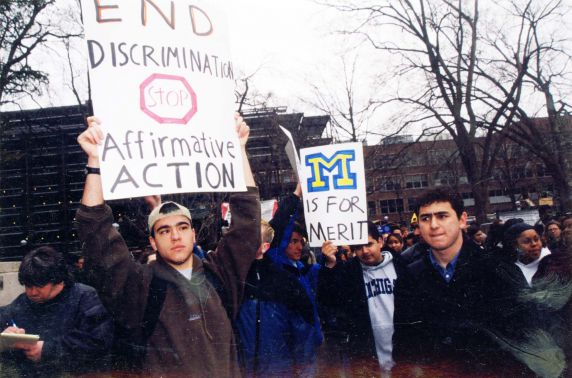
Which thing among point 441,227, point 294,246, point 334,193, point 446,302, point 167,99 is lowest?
point 446,302

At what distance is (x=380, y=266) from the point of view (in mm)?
2893

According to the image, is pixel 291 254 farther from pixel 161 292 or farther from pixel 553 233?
pixel 553 233

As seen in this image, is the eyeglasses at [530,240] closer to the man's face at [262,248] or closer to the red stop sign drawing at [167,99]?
the man's face at [262,248]

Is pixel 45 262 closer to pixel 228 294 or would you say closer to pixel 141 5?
pixel 228 294

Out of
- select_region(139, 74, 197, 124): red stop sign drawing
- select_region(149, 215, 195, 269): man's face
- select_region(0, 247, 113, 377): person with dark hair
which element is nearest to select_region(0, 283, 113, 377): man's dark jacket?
select_region(0, 247, 113, 377): person with dark hair

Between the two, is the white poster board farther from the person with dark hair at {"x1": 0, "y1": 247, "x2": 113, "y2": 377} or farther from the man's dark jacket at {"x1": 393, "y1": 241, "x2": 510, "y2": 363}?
the person with dark hair at {"x1": 0, "y1": 247, "x2": 113, "y2": 377}

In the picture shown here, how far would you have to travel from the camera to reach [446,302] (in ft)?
7.82

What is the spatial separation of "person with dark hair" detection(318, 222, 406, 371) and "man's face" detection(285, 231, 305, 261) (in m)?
0.31

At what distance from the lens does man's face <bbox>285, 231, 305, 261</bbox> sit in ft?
10.4

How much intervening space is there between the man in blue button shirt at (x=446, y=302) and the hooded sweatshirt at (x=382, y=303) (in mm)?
86

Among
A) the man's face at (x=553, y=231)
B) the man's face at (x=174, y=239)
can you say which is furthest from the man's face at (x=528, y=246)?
the man's face at (x=553, y=231)

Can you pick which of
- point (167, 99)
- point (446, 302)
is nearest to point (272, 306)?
point (446, 302)

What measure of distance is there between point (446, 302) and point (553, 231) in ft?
14.7

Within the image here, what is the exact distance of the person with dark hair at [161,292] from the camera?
1.89 metres
